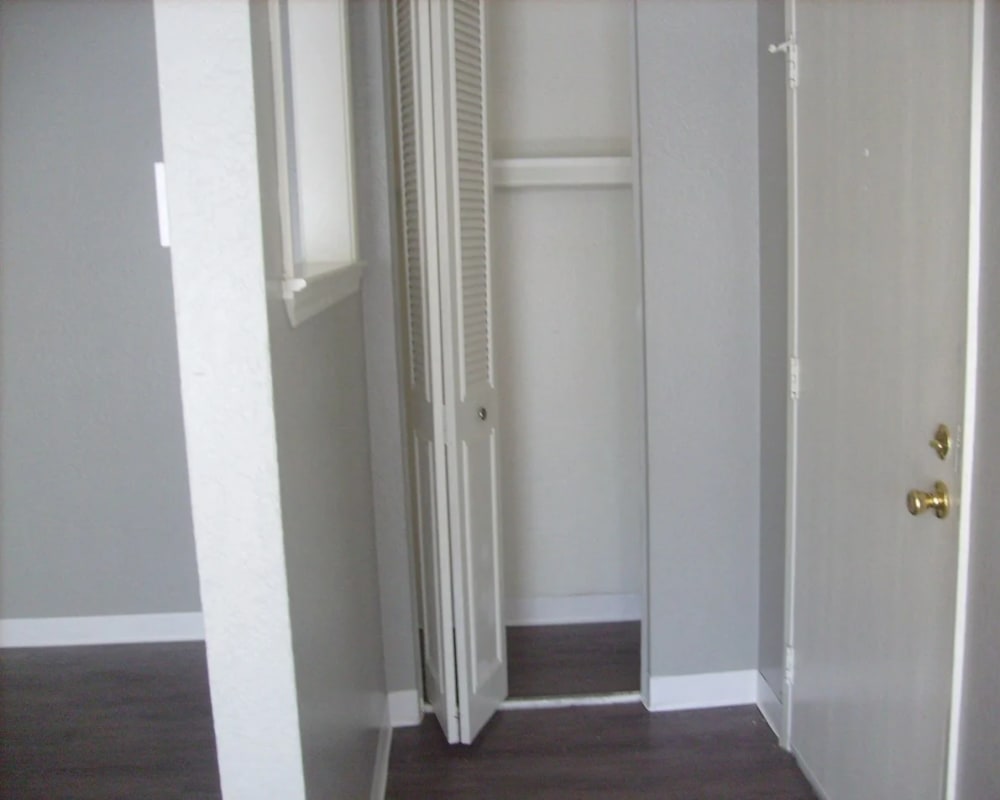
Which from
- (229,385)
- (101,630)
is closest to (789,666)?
(229,385)

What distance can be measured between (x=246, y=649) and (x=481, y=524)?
52.0 inches

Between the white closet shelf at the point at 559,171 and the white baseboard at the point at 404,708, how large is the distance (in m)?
1.65

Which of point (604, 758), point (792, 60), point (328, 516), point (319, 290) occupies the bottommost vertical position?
point (604, 758)

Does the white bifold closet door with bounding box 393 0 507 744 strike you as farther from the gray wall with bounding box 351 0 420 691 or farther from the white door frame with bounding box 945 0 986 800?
the white door frame with bounding box 945 0 986 800

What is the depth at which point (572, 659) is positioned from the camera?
3125mm

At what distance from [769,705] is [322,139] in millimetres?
2002

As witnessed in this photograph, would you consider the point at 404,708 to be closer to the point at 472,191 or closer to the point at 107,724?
the point at 107,724

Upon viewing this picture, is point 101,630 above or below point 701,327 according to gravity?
below

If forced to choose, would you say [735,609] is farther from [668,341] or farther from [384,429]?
[384,429]

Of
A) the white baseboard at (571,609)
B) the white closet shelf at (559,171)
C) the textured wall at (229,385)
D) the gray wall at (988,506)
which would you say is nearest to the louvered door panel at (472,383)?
the white closet shelf at (559,171)

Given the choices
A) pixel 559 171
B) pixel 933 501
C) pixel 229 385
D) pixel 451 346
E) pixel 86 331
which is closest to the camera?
pixel 229 385

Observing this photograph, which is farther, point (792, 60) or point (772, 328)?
point (772, 328)

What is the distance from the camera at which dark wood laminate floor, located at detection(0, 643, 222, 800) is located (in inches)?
97.3

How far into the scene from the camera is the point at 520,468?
3.42m
